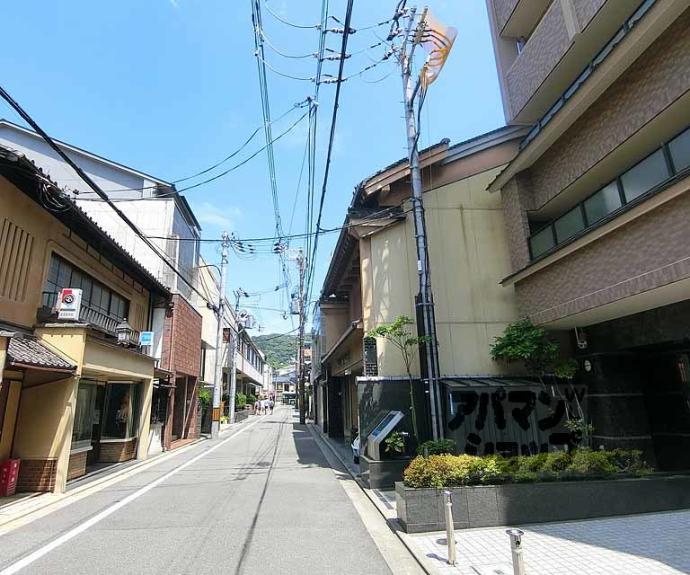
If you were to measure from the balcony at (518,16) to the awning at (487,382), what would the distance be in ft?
34.0

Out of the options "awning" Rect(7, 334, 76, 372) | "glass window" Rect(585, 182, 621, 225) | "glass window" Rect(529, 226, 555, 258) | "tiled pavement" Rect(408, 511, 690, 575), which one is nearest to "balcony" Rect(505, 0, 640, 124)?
"glass window" Rect(585, 182, 621, 225)

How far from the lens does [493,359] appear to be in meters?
11.3

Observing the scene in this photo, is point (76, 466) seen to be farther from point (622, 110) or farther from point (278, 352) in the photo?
point (278, 352)

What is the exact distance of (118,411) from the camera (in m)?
14.8

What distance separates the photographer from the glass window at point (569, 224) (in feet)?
31.1

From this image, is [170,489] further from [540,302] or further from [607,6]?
[607,6]

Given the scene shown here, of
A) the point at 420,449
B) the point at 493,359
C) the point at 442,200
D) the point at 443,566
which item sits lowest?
the point at 443,566

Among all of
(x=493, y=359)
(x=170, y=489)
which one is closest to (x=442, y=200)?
(x=493, y=359)

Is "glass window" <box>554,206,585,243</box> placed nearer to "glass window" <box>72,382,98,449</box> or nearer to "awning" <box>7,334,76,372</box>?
"awning" <box>7,334,76,372</box>

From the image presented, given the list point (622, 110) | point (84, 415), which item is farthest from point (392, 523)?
point (84, 415)

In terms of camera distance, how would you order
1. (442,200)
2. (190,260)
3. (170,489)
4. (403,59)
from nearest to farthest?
(170,489) < (403,59) < (442,200) < (190,260)

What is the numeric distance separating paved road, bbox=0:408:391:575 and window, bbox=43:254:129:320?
5.42 m

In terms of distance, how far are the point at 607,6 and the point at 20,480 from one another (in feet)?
54.3

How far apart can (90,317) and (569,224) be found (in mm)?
13059
